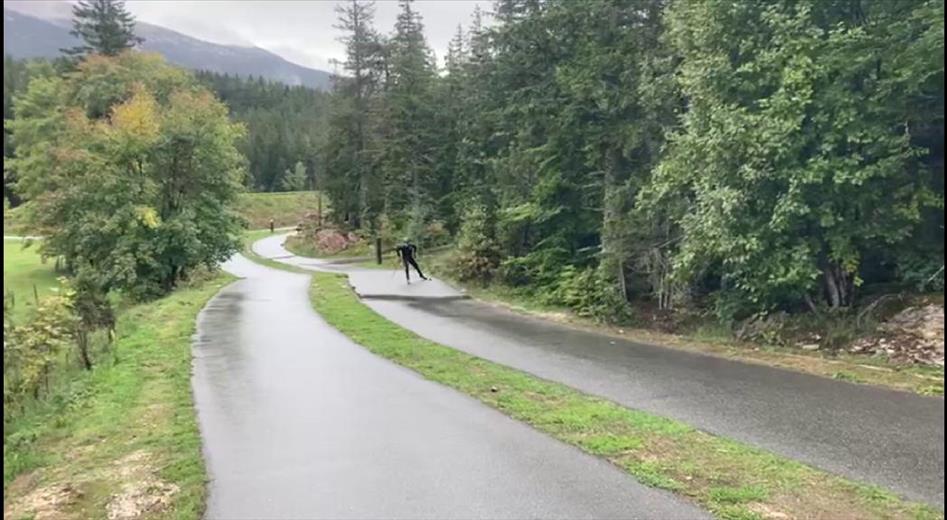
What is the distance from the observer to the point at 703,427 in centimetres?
646

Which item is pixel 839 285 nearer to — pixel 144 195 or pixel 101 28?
pixel 144 195

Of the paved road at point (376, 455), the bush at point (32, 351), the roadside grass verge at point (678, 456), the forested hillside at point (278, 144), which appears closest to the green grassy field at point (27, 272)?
the bush at point (32, 351)

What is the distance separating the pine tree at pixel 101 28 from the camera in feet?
130

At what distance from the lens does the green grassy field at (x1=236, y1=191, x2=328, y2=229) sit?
70.1 metres

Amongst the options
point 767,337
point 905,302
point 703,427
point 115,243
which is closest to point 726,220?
point 767,337

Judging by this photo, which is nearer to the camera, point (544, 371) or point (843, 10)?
point (544, 371)

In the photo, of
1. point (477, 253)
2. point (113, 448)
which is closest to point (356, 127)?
point (477, 253)

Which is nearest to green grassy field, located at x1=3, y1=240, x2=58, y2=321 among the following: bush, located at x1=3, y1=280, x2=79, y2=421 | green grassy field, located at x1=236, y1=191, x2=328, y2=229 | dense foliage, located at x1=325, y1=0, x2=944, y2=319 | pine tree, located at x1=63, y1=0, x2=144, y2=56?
pine tree, located at x1=63, y1=0, x2=144, y2=56

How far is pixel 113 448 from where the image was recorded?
6.54 metres

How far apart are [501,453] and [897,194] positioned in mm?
7406

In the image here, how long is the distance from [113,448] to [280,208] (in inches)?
2747

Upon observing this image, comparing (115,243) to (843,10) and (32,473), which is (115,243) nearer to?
(32,473)

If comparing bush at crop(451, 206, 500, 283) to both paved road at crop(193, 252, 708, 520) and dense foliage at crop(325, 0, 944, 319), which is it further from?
paved road at crop(193, 252, 708, 520)

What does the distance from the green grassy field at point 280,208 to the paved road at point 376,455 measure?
6180 centimetres
